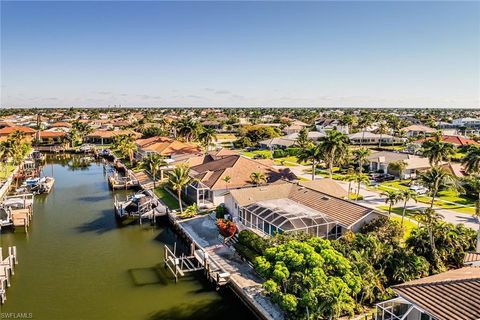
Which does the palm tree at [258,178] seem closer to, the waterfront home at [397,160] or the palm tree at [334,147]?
the palm tree at [334,147]

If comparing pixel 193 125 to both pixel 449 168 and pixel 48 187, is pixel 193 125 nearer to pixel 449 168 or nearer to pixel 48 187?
pixel 48 187

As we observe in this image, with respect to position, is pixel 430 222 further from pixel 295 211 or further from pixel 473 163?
pixel 473 163

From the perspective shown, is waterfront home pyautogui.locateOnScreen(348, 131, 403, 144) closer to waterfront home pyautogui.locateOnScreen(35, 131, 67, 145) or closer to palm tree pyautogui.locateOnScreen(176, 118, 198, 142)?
palm tree pyautogui.locateOnScreen(176, 118, 198, 142)

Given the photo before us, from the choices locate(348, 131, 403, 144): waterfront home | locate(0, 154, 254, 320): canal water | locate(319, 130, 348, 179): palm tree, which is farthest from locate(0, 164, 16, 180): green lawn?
locate(348, 131, 403, 144): waterfront home

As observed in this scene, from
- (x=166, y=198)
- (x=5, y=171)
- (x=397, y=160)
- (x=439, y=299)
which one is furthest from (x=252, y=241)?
(x=5, y=171)

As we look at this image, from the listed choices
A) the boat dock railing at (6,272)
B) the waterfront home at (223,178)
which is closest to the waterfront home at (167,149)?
the waterfront home at (223,178)
